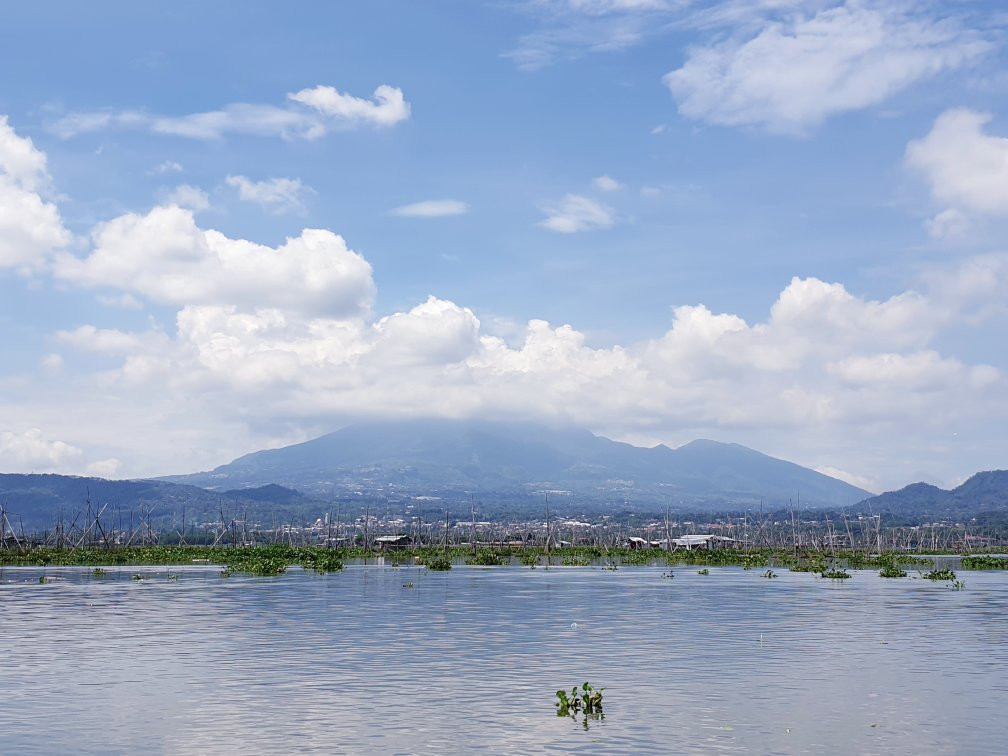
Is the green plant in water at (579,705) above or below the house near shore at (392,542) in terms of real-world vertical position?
above

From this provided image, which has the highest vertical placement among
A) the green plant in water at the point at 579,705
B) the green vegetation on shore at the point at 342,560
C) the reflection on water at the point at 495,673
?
the green plant in water at the point at 579,705

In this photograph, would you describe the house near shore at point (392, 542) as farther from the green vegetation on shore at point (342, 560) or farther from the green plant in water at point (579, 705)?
the green plant in water at point (579, 705)

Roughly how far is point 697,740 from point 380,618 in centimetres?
2953

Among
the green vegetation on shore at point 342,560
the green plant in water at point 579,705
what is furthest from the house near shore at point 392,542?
the green plant in water at point 579,705

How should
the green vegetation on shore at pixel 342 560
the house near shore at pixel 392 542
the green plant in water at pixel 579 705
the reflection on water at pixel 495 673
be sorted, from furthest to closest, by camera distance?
the house near shore at pixel 392 542 → the green vegetation on shore at pixel 342 560 → the green plant in water at pixel 579 705 → the reflection on water at pixel 495 673

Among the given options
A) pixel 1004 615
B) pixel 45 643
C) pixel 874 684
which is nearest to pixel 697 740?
pixel 874 684

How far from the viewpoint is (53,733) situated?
76.0 ft

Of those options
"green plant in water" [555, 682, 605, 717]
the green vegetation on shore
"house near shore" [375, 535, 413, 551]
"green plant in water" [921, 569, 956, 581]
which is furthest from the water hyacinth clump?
"house near shore" [375, 535, 413, 551]

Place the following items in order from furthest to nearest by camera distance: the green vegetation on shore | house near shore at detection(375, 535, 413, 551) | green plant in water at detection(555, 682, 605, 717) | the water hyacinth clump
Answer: house near shore at detection(375, 535, 413, 551) → the green vegetation on shore → the water hyacinth clump → green plant in water at detection(555, 682, 605, 717)

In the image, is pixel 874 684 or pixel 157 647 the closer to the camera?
pixel 874 684

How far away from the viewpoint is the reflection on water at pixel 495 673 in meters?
22.8

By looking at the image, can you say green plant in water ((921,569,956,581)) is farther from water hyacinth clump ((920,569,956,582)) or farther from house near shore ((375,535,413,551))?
house near shore ((375,535,413,551))

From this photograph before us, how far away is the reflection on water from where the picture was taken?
2278 cm

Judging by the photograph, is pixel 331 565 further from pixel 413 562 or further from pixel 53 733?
pixel 53 733
